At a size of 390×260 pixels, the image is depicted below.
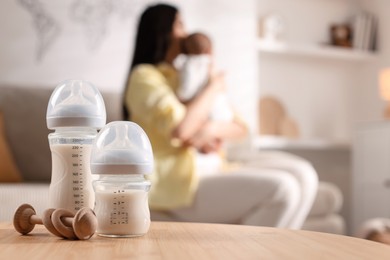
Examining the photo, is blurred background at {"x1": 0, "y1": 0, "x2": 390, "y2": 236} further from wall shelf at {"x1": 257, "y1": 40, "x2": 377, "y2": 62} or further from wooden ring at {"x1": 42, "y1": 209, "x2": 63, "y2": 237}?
wooden ring at {"x1": 42, "y1": 209, "x2": 63, "y2": 237}

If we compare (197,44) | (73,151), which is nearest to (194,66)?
(197,44)

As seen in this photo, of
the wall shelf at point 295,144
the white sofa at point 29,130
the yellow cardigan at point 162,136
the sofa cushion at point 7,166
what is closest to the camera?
the yellow cardigan at point 162,136

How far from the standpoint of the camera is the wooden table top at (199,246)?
2.50 feet

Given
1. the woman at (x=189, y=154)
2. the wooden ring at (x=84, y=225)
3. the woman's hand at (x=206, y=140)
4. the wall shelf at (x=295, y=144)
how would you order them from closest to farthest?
the wooden ring at (x=84, y=225) → the woman at (x=189, y=154) → the woman's hand at (x=206, y=140) → the wall shelf at (x=295, y=144)

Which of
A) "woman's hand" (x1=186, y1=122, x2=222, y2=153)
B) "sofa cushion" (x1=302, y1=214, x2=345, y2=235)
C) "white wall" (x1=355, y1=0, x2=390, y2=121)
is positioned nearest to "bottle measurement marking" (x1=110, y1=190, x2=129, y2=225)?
"woman's hand" (x1=186, y1=122, x2=222, y2=153)

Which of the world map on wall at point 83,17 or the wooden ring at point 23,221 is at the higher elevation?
the world map on wall at point 83,17

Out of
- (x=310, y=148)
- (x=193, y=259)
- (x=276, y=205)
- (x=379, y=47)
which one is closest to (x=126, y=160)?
(x=193, y=259)

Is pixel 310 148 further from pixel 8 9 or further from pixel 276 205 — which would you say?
pixel 276 205

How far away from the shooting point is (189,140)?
7.76ft

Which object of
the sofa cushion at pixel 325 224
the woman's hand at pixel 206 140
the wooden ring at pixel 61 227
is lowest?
the sofa cushion at pixel 325 224

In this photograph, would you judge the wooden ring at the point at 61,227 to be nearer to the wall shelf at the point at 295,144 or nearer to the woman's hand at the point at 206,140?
the woman's hand at the point at 206,140

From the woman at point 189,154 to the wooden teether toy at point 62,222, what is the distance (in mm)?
1148

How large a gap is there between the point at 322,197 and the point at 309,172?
2.68ft

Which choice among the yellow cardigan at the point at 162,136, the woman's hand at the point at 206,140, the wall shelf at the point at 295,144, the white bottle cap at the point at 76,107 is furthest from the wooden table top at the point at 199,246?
the wall shelf at the point at 295,144
